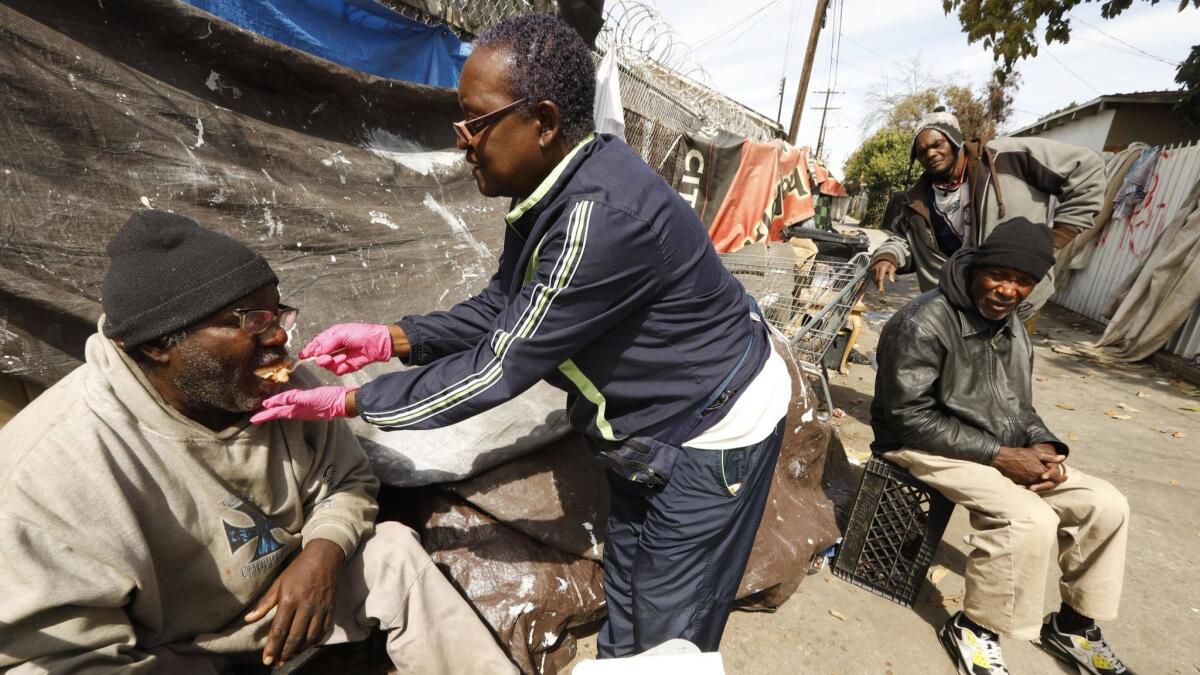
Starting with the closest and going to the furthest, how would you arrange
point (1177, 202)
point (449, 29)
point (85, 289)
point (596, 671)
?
point (596, 671) → point (85, 289) → point (449, 29) → point (1177, 202)

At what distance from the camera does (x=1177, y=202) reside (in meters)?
7.20

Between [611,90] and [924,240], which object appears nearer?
[924,240]

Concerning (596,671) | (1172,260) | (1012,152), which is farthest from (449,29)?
(1172,260)

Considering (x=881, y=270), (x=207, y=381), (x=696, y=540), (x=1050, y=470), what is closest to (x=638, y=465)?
(x=696, y=540)

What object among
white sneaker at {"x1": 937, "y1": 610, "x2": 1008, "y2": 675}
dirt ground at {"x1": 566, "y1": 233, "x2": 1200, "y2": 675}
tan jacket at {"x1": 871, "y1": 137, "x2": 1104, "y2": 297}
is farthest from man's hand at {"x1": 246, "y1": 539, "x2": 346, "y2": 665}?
tan jacket at {"x1": 871, "y1": 137, "x2": 1104, "y2": 297}

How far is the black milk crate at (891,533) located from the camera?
8.77 ft

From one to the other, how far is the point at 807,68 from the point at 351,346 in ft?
57.2

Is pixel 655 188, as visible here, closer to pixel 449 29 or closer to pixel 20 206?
pixel 20 206

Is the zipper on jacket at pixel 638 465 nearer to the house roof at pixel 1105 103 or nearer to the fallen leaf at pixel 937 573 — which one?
the fallen leaf at pixel 937 573

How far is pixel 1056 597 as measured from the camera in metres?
2.92

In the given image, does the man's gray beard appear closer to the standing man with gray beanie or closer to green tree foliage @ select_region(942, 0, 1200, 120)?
the standing man with gray beanie

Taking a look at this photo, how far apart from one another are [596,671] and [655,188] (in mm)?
1095

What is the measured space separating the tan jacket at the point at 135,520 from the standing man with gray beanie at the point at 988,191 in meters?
3.22

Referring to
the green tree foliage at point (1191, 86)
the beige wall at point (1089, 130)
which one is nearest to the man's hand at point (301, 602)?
the green tree foliage at point (1191, 86)
